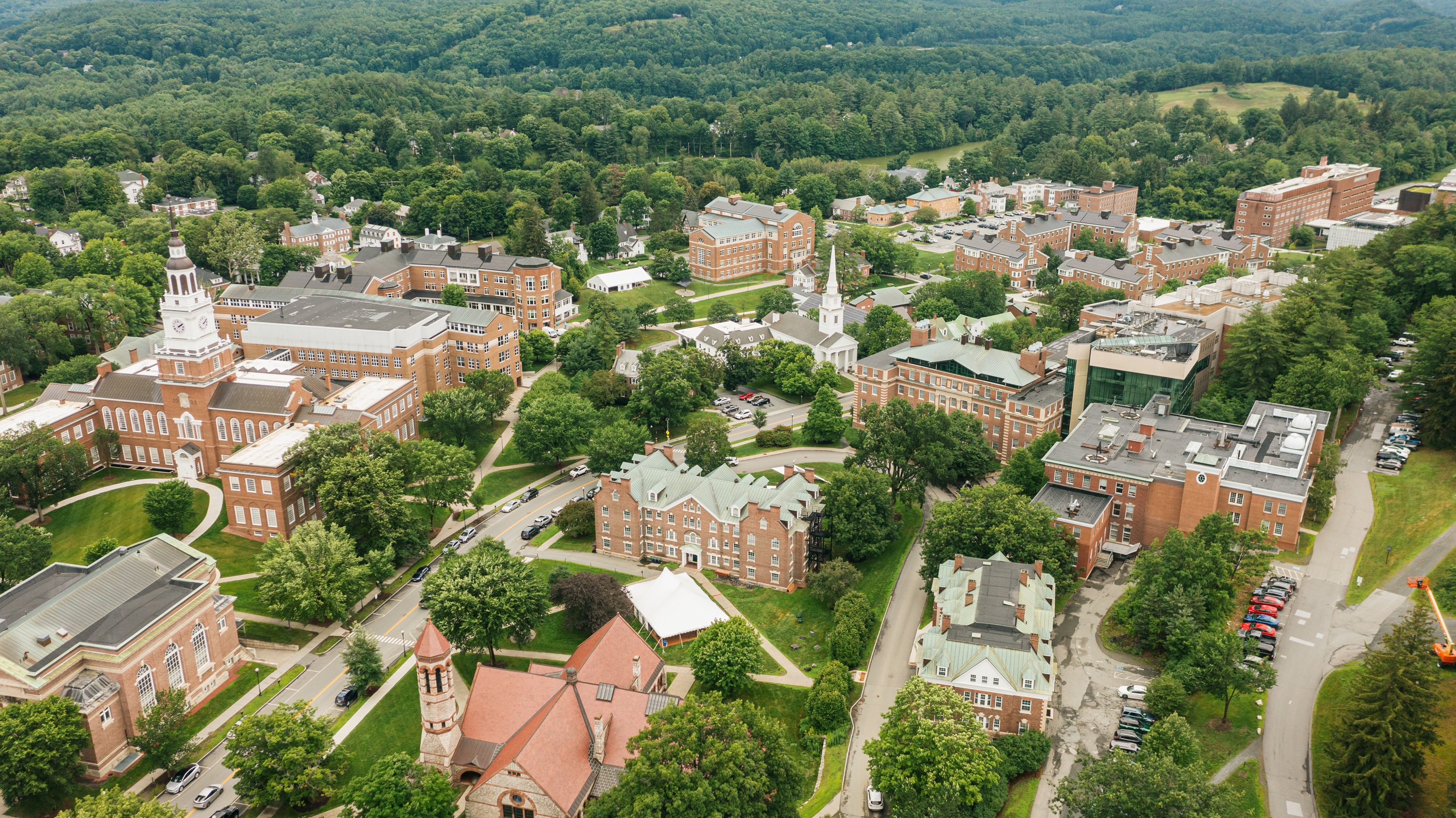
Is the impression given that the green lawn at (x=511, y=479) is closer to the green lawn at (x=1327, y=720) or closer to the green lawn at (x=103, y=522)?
the green lawn at (x=103, y=522)

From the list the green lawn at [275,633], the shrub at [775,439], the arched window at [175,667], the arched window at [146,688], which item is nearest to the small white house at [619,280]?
the shrub at [775,439]

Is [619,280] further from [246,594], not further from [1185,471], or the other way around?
[1185,471]

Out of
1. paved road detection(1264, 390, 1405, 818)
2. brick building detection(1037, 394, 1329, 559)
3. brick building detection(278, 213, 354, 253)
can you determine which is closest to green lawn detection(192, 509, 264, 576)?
brick building detection(1037, 394, 1329, 559)

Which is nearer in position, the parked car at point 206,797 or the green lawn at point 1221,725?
the parked car at point 206,797

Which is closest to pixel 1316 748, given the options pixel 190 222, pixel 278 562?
pixel 278 562

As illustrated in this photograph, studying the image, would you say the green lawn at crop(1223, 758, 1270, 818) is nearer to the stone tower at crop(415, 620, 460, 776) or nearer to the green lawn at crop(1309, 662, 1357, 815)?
the green lawn at crop(1309, 662, 1357, 815)

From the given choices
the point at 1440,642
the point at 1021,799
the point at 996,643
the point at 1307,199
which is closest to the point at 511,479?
the point at 996,643
